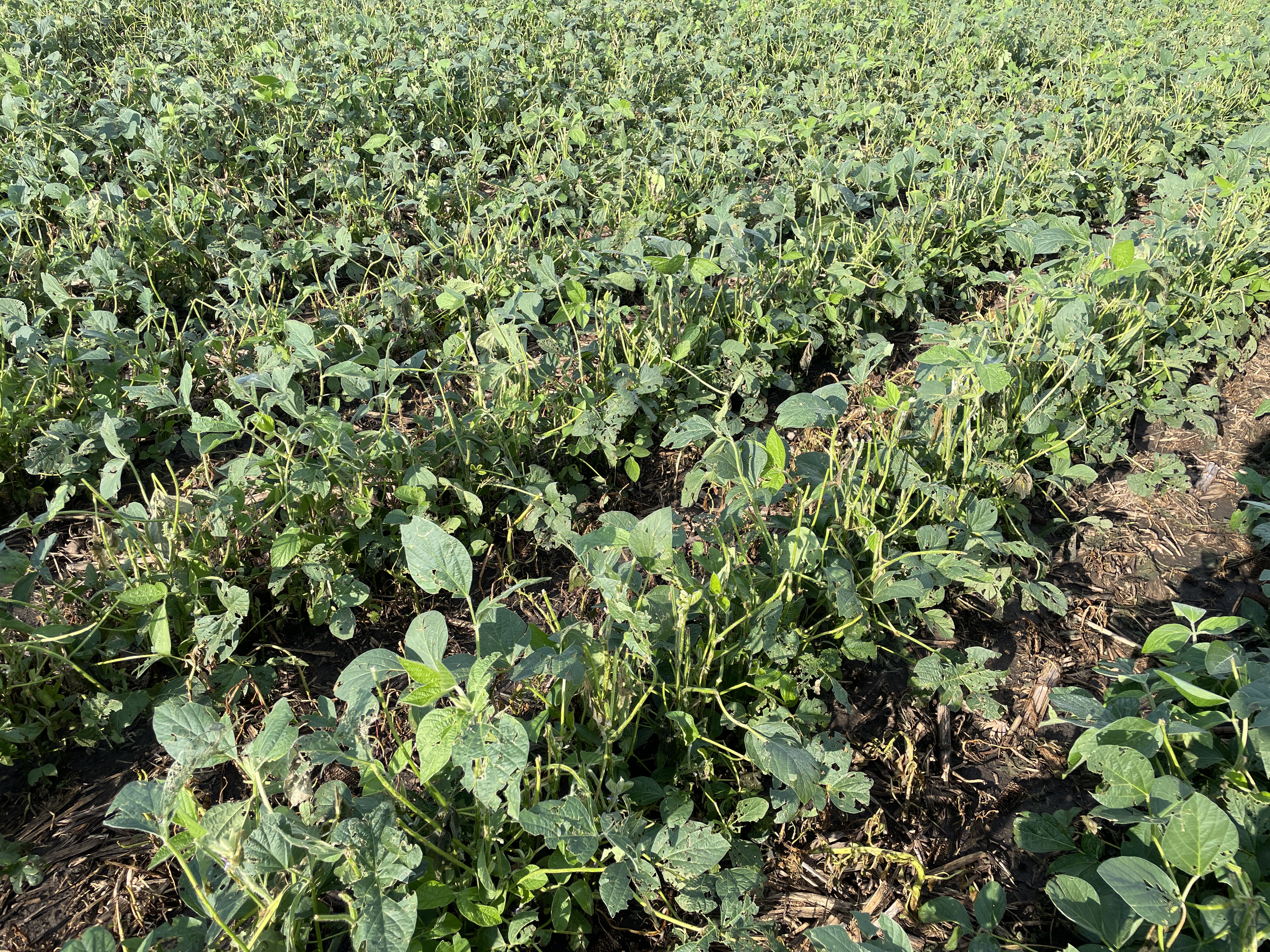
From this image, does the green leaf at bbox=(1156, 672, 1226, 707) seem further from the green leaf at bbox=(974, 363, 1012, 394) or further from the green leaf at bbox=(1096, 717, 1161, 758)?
the green leaf at bbox=(974, 363, 1012, 394)

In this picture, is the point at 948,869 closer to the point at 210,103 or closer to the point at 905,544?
the point at 905,544

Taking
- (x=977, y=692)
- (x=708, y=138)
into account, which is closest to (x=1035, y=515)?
(x=977, y=692)

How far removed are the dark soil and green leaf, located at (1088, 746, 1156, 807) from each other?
32cm

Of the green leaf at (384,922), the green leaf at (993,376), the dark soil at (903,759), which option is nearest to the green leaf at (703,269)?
the dark soil at (903,759)

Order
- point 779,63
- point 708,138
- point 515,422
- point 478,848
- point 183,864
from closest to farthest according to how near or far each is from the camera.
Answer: point 183,864 → point 478,848 → point 515,422 → point 708,138 → point 779,63

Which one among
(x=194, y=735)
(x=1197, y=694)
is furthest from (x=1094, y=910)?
(x=194, y=735)

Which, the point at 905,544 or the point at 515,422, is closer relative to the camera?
the point at 905,544

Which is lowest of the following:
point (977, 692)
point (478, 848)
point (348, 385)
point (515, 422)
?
point (977, 692)

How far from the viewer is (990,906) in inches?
50.8

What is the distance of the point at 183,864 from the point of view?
1112mm

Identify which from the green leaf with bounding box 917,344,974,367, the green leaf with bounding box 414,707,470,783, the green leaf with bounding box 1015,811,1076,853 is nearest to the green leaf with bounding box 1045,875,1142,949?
the green leaf with bounding box 1015,811,1076,853

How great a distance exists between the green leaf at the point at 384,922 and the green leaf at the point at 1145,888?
100 cm

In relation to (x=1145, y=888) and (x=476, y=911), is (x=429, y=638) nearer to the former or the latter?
(x=476, y=911)

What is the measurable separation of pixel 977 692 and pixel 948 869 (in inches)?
15.4
